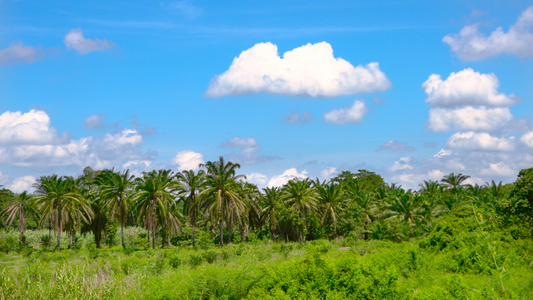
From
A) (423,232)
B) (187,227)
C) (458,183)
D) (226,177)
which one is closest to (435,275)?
(423,232)

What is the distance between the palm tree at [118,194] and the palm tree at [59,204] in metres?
3.44

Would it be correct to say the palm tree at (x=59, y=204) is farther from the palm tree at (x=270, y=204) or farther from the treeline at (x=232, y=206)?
the palm tree at (x=270, y=204)

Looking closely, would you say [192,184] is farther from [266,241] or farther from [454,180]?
[454,180]

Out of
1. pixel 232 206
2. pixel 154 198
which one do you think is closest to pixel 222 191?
pixel 232 206

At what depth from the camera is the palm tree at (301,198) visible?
211 ft

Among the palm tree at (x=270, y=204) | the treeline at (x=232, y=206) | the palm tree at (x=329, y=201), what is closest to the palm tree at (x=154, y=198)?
the treeline at (x=232, y=206)

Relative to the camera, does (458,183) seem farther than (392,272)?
Yes

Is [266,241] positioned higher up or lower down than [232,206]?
lower down

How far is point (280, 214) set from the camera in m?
65.6

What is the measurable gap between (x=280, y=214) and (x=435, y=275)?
42552mm

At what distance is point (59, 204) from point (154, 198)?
43.9 feet

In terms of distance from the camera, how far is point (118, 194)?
59188mm

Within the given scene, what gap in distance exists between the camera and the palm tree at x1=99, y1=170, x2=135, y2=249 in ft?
193

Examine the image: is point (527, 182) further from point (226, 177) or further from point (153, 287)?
point (226, 177)
